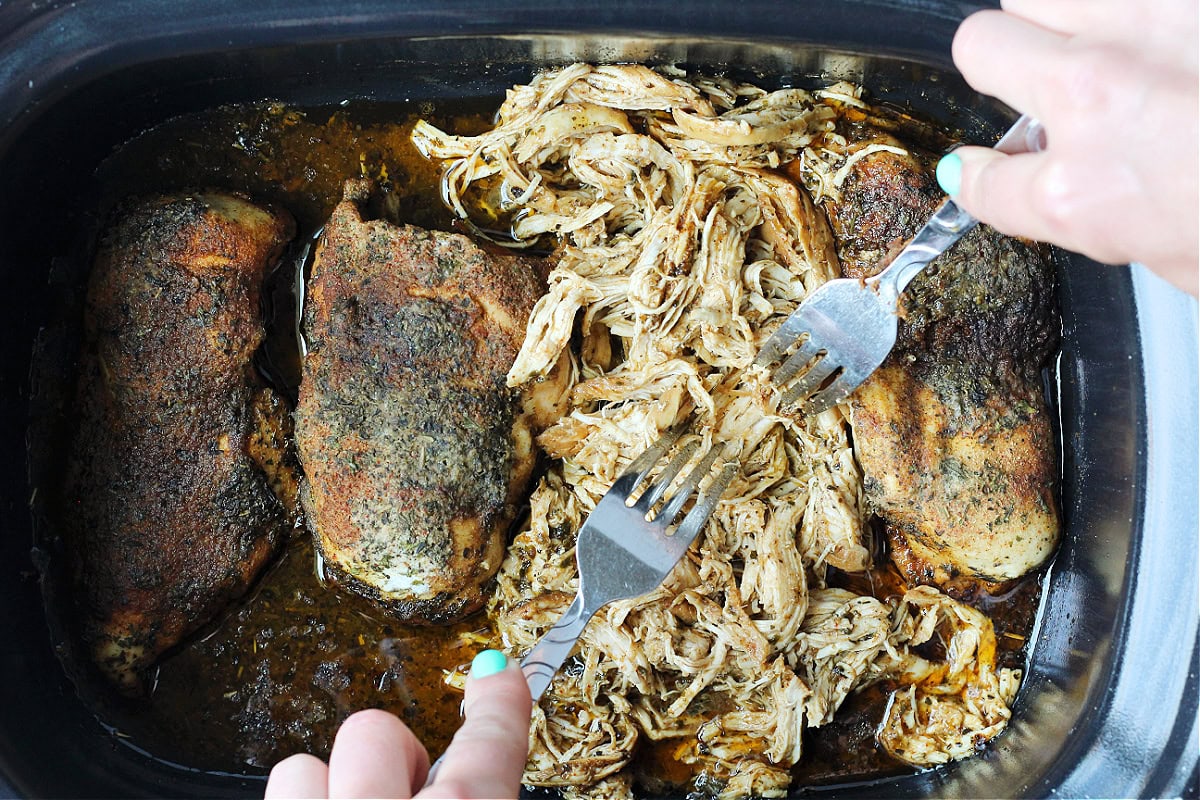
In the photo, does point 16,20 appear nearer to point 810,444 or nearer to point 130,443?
point 130,443

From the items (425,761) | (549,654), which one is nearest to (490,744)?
(425,761)

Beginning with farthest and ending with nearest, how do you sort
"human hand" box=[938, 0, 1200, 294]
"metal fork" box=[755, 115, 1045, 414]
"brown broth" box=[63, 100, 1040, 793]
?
"brown broth" box=[63, 100, 1040, 793] → "metal fork" box=[755, 115, 1045, 414] → "human hand" box=[938, 0, 1200, 294]

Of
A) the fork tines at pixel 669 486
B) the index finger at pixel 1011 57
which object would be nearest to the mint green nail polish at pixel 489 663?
the fork tines at pixel 669 486

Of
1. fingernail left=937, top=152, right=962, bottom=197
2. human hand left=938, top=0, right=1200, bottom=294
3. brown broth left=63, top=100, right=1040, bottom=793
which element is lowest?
brown broth left=63, top=100, right=1040, bottom=793

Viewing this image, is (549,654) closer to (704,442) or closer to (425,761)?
(425,761)

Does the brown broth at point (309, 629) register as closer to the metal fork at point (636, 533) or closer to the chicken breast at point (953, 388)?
the chicken breast at point (953, 388)

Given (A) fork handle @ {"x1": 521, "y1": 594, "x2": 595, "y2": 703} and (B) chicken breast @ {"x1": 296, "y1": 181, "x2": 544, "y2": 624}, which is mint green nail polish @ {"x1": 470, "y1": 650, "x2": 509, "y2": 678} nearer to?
(A) fork handle @ {"x1": 521, "y1": 594, "x2": 595, "y2": 703}

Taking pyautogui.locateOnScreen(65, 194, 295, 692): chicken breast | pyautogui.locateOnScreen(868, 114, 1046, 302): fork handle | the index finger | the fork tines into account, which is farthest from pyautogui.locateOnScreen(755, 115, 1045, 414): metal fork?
pyautogui.locateOnScreen(65, 194, 295, 692): chicken breast
